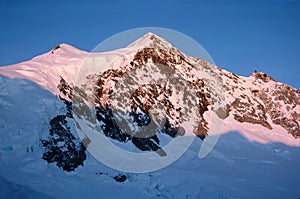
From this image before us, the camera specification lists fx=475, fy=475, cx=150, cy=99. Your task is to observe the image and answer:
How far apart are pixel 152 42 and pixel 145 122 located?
79.2ft

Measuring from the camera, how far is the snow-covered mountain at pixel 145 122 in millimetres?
49312

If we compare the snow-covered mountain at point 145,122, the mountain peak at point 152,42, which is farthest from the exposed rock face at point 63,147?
the mountain peak at point 152,42

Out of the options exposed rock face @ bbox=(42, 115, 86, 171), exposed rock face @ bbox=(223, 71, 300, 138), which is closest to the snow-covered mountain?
exposed rock face @ bbox=(42, 115, 86, 171)

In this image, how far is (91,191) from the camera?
46.2 m

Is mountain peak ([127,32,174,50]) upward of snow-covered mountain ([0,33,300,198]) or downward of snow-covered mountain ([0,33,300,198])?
upward

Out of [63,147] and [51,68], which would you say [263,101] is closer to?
[51,68]

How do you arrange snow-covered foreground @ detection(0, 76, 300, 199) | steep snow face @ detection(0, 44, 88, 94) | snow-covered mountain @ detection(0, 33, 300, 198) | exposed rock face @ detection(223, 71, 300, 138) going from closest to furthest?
snow-covered foreground @ detection(0, 76, 300, 199), snow-covered mountain @ detection(0, 33, 300, 198), steep snow face @ detection(0, 44, 88, 94), exposed rock face @ detection(223, 71, 300, 138)

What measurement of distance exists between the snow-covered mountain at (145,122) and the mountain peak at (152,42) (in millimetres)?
315

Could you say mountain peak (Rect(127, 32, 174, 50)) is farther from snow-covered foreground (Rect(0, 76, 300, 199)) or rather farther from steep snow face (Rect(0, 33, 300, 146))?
snow-covered foreground (Rect(0, 76, 300, 199))

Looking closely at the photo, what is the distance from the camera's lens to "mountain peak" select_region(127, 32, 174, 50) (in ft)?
285

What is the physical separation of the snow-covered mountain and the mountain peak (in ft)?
1.03

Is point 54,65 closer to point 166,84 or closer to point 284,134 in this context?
point 166,84

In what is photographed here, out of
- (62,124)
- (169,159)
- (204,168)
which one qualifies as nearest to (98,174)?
(62,124)

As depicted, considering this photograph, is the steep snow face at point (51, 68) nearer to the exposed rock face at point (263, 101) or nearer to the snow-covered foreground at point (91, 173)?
the snow-covered foreground at point (91, 173)
